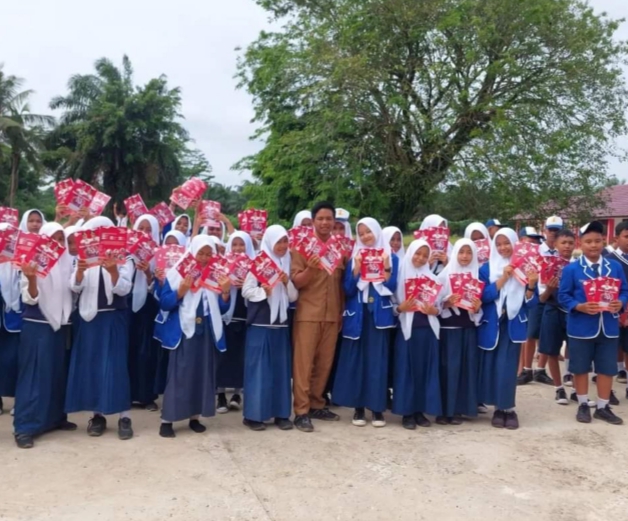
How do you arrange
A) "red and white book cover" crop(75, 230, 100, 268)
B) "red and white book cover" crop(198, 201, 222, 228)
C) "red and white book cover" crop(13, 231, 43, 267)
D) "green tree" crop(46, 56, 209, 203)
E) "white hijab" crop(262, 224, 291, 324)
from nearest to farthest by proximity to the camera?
"red and white book cover" crop(13, 231, 43, 267), "red and white book cover" crop(75, 230, 100, 268), "white hijab" crop(262, 224, 291, 324), "red and white book cover" crop(198, 201, 222, 228), "green tree" crop(46, 56, 209, 203)

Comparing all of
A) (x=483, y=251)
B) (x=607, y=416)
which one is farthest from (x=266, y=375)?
(x=607, y=416)

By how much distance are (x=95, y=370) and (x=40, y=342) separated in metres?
0.45

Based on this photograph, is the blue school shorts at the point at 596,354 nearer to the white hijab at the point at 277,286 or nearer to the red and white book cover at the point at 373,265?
the red and white book cover at the point at 373,265

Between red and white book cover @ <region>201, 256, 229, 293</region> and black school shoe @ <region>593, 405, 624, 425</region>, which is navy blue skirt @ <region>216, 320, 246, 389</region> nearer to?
red and white book cover @ <region>201, 256, 229, 293</region>

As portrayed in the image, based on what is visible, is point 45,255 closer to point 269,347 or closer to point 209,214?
point 269,347

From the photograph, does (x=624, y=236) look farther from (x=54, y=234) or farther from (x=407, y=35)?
(x=407, y=35)

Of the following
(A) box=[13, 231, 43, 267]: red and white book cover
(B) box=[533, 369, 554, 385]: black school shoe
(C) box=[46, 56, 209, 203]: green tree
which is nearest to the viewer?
(A) box=[13, 231, 43, 267]: red and white book cover

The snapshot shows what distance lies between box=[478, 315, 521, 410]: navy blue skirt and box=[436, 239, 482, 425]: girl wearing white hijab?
0.10m

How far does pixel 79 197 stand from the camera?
600 cm

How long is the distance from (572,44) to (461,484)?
49.4 ft

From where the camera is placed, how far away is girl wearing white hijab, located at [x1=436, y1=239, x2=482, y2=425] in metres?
5.48

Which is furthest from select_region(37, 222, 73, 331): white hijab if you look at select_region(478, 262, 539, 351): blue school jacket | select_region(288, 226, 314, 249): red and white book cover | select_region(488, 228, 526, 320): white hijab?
select_region(488, 228, 526, 320): white hijab

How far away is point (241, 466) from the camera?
4496mm

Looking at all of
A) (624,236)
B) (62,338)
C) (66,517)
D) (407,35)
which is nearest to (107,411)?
(62,338)
